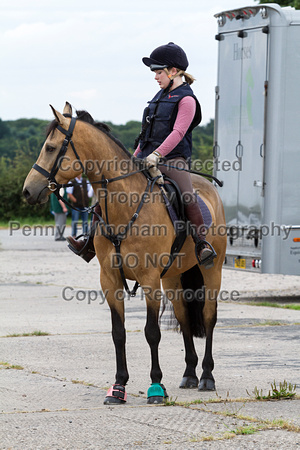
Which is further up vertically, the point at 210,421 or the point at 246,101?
the point at 246,101

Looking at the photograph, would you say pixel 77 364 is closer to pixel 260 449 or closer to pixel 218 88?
pixel 260 449

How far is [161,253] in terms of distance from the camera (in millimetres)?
6688

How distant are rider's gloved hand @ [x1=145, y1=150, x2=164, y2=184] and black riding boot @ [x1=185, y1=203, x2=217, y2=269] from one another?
1.26ft

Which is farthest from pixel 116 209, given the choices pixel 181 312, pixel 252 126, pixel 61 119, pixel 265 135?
pixel 252 126

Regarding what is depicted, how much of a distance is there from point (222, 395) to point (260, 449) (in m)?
1.81

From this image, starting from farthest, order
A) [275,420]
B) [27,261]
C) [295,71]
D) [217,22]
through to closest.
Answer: [27,261]
[217,22]
[295,71]
[275,420]

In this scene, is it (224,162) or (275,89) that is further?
(224,162)

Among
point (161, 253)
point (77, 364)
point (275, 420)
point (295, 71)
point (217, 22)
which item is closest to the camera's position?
point (275, 420)

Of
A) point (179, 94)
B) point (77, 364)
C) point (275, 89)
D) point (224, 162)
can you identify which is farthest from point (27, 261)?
point (179, 94)

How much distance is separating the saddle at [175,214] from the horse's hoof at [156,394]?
1.00 m

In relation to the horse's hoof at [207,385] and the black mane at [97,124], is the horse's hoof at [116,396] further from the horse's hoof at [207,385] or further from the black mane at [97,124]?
the black mane at [97,124]

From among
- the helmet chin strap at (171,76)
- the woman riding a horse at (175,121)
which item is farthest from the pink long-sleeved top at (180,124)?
the helmet chin strap at (171,76)

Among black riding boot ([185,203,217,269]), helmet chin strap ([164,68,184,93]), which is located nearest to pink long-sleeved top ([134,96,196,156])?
helmet chin strap ([164,68,184,93])

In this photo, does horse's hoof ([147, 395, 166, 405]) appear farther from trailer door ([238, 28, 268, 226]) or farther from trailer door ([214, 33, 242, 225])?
trailer door ([214, 33, 242, 225])
